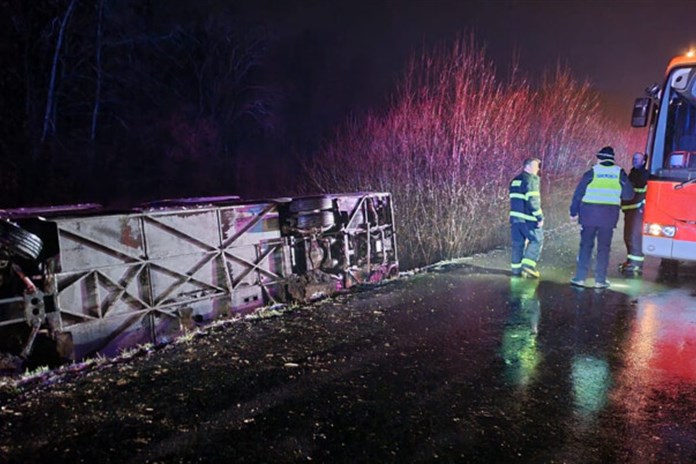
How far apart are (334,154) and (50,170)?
1080 centimetres

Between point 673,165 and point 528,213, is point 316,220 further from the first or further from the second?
point 673,165

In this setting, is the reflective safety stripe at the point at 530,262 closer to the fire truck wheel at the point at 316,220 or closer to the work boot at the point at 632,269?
the work boot at the point at 632,269

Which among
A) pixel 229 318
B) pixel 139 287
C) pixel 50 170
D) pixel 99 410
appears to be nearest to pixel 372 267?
pixel 229 318

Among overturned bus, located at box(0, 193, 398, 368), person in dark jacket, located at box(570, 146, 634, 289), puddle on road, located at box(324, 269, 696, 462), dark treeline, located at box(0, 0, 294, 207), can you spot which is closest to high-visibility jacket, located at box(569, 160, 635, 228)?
person in dark jacket, located at box(570, 146, 634, 289)

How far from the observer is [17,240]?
4.60 metres

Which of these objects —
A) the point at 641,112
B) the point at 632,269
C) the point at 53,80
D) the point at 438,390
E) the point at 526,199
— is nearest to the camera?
the point at 438,390

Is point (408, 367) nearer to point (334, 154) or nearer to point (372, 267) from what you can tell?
point (372, 267)

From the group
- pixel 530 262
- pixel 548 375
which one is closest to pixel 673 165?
pixel 530 262

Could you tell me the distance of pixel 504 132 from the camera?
41.4 feet

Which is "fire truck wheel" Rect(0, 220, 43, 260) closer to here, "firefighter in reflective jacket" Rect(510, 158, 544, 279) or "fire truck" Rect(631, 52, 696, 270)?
"firefighter in reflective jacket" Rect(510, 158, 544, 279)

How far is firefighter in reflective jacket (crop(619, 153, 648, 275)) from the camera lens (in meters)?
7.95

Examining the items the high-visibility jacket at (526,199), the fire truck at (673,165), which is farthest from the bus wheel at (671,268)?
the high-visibility jacket at (526,199)

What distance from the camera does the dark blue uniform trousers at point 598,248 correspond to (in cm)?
674

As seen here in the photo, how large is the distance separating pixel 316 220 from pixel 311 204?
26 centimetres
